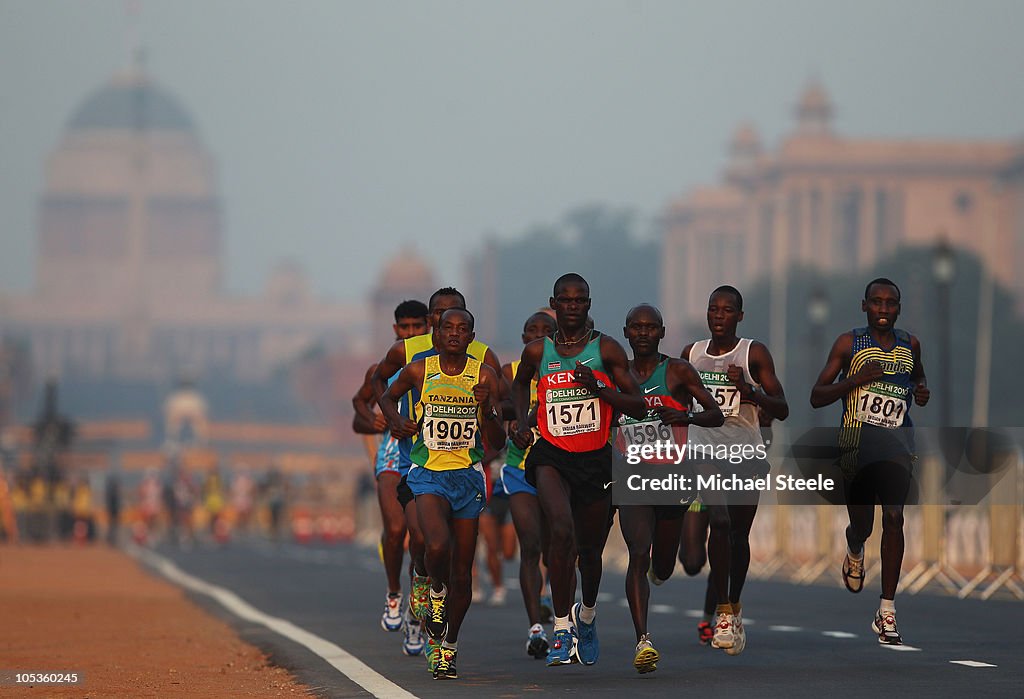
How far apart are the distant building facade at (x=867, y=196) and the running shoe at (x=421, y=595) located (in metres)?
134

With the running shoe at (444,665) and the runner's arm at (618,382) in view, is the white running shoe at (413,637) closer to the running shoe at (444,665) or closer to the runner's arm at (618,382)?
the running shoe at (444,665)

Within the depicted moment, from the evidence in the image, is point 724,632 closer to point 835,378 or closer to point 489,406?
point 835,378

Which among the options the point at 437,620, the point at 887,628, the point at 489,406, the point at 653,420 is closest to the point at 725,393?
the point at 653,420

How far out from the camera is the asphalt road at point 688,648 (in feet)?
Answer: 40.7

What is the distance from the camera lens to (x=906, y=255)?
107938 millimetres

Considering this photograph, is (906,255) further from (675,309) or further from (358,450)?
(675,309)

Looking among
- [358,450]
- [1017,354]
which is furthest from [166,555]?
[358,450]

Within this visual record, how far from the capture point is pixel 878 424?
14438 mm

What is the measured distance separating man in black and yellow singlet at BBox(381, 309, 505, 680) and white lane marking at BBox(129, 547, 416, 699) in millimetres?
495

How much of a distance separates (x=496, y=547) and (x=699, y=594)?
2647mm


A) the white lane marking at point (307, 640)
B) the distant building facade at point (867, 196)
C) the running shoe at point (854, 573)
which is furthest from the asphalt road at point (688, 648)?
the distant building facade at point (867, 196)

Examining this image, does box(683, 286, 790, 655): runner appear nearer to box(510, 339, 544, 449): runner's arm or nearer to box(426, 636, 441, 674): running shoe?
box(510, 339, 544, 449): runner's arm

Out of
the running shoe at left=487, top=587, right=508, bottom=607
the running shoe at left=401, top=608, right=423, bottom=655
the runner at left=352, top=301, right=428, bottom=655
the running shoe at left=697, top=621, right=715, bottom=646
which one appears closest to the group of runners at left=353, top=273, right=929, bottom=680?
the running shoe at left=697, top=621, right=715, bottom=646

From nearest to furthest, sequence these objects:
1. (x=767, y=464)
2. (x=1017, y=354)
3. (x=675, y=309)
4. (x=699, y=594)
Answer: (x=767, y=464), (x=699, y=594), (x=1017, y=354), (x=675, y=309)
